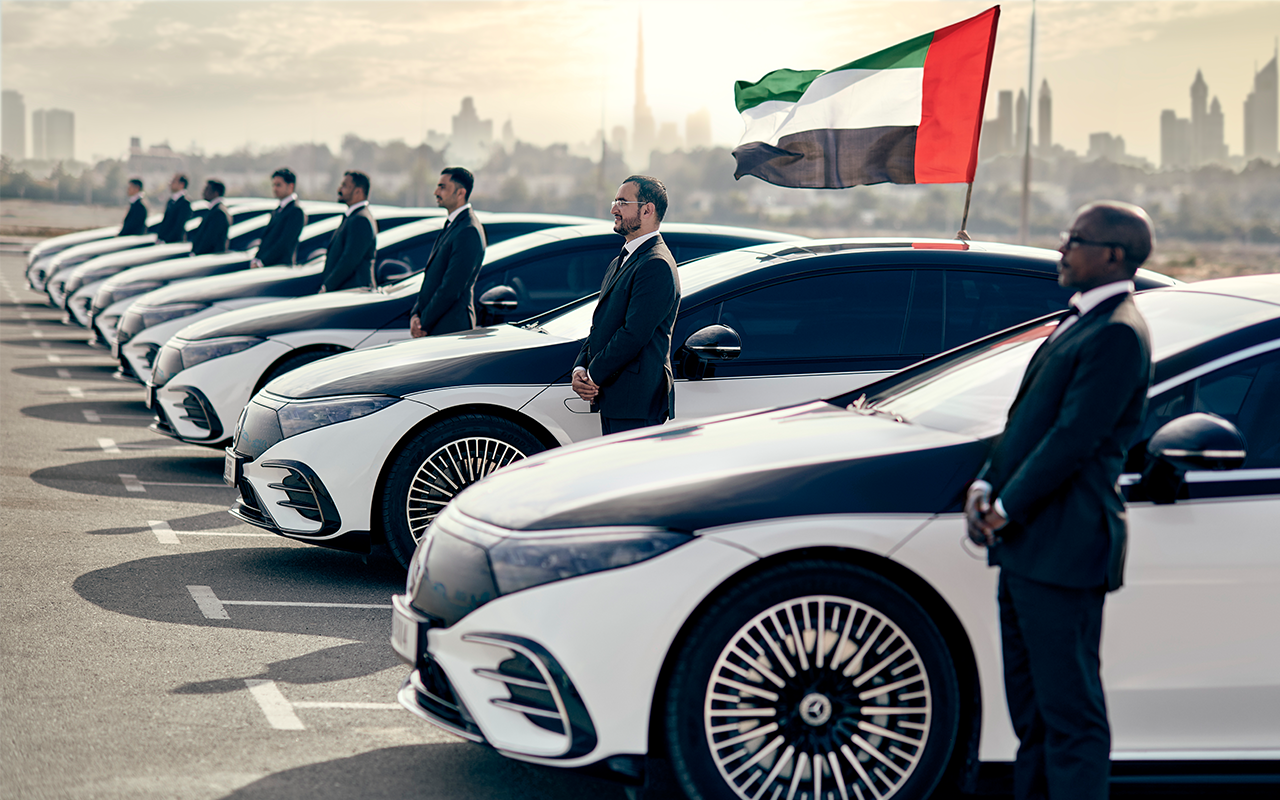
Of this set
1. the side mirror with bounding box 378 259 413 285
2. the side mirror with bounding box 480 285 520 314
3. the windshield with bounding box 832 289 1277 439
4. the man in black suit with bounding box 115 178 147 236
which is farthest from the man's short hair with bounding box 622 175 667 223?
the man in black suit with bounding box 115 178 147 236

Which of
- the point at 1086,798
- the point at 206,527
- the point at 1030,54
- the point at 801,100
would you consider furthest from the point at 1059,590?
the point at 1030,54

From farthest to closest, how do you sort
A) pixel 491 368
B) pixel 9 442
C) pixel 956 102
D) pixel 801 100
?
1. pixel 9 442
2. pixel 801 100
3. pixel 956 102
4. pixel 491 368

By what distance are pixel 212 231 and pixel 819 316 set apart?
11425 mm

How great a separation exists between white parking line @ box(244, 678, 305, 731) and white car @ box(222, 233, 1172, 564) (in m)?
1.41

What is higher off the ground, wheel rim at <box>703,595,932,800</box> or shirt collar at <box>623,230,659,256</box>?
shirt collar at <box>623,230,659,256</box>

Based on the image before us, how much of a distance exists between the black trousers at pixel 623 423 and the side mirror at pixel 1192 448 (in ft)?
→ 8.48

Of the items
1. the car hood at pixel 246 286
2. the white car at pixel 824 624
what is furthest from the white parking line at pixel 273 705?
the car hood at pixel 246 286

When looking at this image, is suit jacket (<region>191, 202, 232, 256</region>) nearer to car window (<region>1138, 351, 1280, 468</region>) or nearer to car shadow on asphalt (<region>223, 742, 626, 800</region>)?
car shadow on asphalt (<region>223, 742, 626, 800</region>)

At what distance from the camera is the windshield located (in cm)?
382

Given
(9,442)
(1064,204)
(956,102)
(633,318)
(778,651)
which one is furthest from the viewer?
(1064,204)

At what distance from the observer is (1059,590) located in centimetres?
315

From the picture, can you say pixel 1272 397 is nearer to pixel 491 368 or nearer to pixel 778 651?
pixel 778 651

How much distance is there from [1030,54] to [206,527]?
30.4 metres

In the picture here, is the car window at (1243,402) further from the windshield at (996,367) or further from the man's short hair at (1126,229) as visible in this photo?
the man's short hair at (1126,229)
